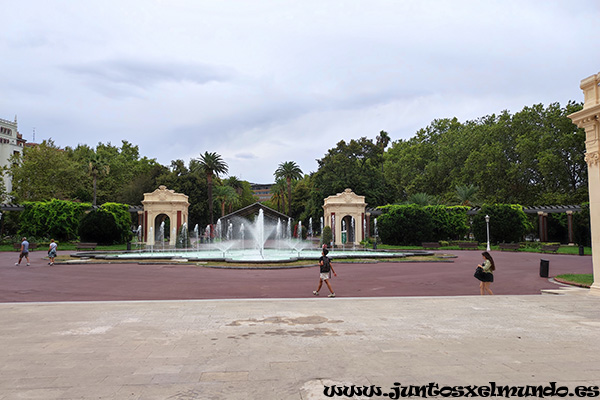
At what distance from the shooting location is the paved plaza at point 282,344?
17.5 ft

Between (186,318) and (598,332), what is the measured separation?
8.62 meters

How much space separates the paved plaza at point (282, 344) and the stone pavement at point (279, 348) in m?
0.02

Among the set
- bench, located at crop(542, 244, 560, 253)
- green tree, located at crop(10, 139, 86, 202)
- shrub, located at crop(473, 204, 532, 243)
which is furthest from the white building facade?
bench, located at crop(542, 244, 560, 253)

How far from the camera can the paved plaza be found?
17.5 feet

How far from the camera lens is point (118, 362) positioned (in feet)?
20.4

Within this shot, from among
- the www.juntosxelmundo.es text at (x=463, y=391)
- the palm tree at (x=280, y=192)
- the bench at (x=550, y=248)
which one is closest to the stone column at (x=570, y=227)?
the bench at (x=550, y=248)

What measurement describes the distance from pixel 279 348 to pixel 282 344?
0.85ft

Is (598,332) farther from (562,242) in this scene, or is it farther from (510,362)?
(562,242)

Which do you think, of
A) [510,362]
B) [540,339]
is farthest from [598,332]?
[510,362]

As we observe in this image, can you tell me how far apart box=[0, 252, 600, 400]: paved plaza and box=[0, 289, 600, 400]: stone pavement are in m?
0.02

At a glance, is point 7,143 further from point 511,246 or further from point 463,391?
point 463,391

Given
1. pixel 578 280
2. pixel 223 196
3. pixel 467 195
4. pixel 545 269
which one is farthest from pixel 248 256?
pixel 223 196

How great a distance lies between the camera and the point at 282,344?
7.21 m

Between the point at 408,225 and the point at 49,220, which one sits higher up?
the point at 49,220
